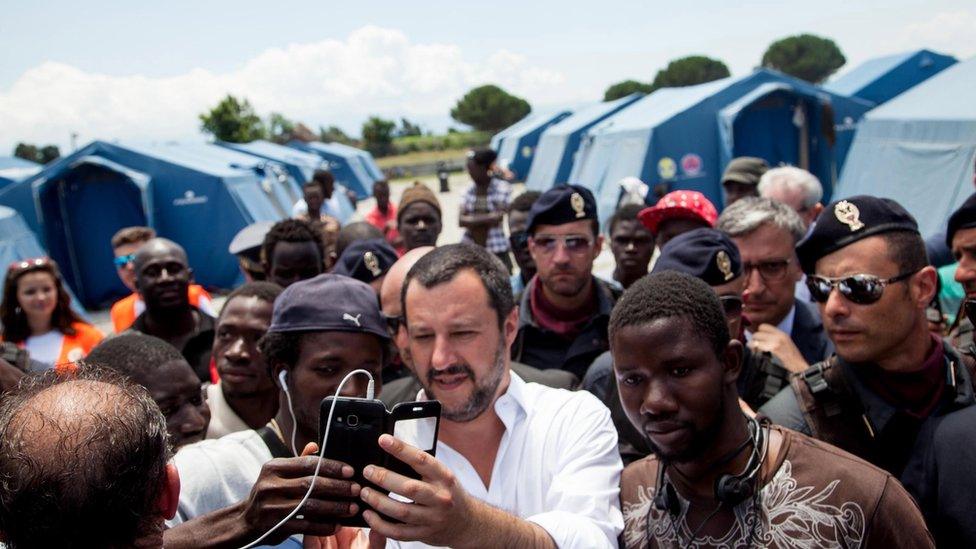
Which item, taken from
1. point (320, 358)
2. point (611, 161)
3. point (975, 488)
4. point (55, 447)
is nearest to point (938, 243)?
point (975, 488)

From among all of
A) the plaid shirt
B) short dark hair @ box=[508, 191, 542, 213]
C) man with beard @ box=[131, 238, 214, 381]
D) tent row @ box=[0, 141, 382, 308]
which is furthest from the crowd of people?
tent row @ box=[0, 141, 382, 308]

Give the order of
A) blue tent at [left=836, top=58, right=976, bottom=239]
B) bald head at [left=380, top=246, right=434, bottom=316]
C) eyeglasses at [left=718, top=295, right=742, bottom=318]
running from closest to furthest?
eyeglasses at [left=718, top=295, right=742, bottom=318] < bald head at [left=380, top=246, right=434, bottom=316] < blue tent at [left=836, top=58, right=976, bottom=239]

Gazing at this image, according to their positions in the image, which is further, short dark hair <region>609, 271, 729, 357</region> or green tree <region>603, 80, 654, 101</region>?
green tree <region>603, 80, 654, 101</region>

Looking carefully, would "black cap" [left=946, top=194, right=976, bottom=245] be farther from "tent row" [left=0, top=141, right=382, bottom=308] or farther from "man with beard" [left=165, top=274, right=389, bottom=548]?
"tent row" [left=0, top=141, right=382, bottom=308]

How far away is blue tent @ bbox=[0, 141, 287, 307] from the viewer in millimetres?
15211

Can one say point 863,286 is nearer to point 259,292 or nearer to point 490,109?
point 259,292

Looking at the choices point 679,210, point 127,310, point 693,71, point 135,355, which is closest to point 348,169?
point 127,310

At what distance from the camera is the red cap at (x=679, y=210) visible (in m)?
4.43

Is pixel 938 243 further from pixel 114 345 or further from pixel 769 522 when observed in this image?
pixel 114 345

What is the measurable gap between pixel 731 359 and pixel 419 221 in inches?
179

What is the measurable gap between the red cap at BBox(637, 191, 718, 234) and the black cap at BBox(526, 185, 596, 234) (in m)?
0.54

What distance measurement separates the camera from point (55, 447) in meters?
1.38

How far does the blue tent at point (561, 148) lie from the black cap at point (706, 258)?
21.5 m

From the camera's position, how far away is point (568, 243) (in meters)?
4.04
